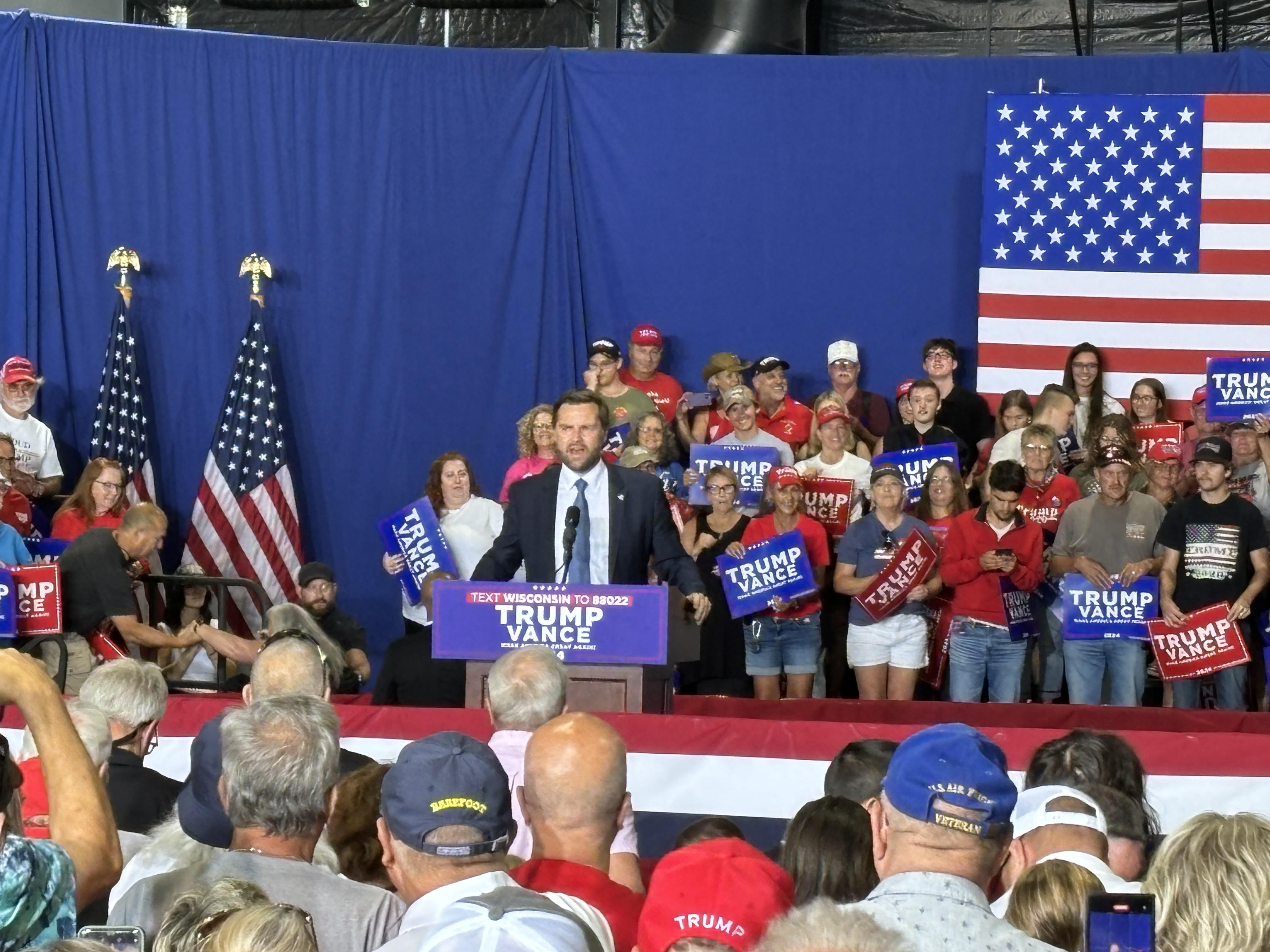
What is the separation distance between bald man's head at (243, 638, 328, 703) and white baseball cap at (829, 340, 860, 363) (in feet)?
19.8

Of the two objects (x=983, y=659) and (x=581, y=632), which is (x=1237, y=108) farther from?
(x=581, y=632)

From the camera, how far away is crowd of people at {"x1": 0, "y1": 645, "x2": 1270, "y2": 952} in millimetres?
2182

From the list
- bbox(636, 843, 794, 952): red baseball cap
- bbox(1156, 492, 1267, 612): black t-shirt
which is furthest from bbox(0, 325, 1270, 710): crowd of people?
bbox(636, 843, 794, 952): red baseball cap

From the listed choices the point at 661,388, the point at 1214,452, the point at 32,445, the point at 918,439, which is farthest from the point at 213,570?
the point at 1214,452

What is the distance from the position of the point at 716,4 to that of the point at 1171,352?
3.61m

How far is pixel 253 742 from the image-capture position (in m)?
2.87

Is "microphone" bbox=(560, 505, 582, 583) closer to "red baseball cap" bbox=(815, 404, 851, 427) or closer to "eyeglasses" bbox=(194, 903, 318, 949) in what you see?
"eyeglasses" bbox=(194, 903, 318, 949)

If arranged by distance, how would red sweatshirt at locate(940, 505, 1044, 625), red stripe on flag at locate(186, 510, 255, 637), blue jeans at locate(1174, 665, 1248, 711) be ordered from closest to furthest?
1. blue jeans at locate(1174, 665, 1248, 711)
2. red sweatshirt at locate(940, 505, 1044, 625)
3. red stripe on flag at locate(186, 510, 255, 637)

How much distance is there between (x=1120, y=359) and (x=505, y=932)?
27.3 feet

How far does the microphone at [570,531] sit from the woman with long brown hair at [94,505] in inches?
169

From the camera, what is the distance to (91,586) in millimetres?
7504

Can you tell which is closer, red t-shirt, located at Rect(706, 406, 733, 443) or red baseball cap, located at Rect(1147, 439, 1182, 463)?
red baseball cap, located at Rect(1147, 439, 1182, 463)

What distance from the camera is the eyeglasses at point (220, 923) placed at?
213 centimetres

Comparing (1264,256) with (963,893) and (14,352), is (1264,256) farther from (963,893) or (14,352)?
(963,893)
